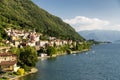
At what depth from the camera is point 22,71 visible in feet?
177

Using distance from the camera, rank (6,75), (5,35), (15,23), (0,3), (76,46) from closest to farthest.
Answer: (6,75), (5,35), (76,46), (15,23), (0,3)

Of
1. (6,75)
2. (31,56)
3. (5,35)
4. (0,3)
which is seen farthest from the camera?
(0,3)

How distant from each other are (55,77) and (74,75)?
4.45 meters

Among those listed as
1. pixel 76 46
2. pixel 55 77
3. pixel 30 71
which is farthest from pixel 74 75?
pixel 76 46

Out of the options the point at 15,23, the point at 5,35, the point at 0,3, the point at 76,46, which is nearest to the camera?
the point at 5,35

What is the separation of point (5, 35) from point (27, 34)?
2326 cm

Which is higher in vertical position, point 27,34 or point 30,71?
point 27,34

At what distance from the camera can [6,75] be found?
50688 millimetres

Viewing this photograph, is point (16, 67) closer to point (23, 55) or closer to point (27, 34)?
point (23, 55)

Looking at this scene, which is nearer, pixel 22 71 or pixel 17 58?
pixel 22 71

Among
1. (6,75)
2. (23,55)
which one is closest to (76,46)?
(23,55)

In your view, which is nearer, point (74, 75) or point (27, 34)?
point (74, 75)

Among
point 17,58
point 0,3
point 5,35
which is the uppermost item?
point 0,3

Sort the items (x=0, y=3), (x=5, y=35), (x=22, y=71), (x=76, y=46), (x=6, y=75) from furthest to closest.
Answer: (x=0, y=3) < (x=76, y=46) < (x=5, y=35) < (x=22, y=71) < (x=6, y=75)
